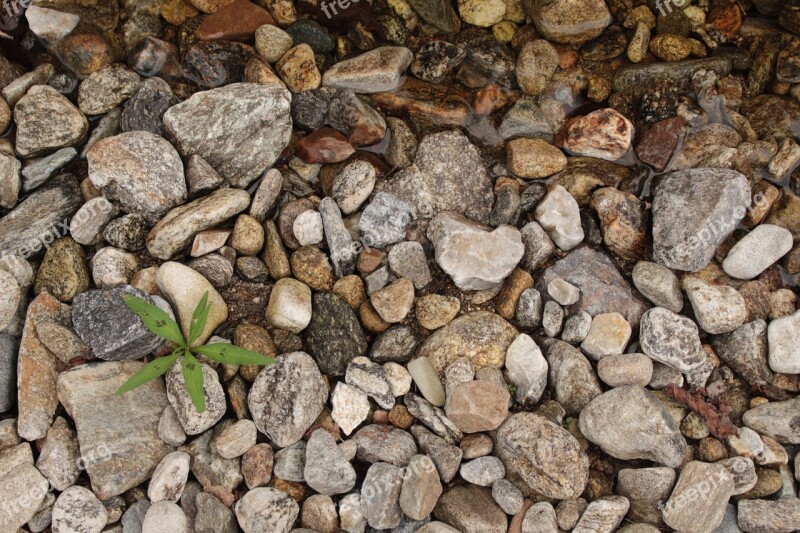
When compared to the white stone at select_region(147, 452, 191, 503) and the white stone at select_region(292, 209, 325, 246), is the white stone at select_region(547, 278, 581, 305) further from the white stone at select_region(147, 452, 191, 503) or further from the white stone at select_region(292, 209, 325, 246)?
the white stone at select_region(147, 452, 191, 503)

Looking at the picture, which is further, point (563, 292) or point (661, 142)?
point (661, 142)

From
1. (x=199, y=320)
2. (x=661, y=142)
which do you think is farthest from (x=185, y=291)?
(x=661, y=142)

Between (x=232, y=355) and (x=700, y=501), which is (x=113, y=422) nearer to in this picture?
(x=232, y=355)

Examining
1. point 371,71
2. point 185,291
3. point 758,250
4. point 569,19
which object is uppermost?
point 569,19

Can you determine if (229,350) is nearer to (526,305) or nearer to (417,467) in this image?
(417,467)

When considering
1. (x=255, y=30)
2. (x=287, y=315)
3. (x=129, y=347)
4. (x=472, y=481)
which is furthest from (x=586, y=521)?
(x=255, y=30)
